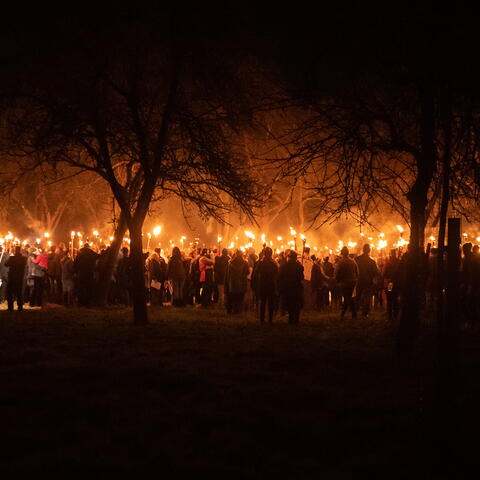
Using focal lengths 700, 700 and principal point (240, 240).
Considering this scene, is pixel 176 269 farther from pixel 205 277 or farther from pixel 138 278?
pixel 138 278

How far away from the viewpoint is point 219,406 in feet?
24.3

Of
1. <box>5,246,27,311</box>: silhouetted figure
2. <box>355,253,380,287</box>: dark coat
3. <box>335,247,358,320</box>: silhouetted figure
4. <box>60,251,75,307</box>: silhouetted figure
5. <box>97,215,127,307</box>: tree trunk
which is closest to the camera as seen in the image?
<box>335,247,358,320</box>: silhouetted figure

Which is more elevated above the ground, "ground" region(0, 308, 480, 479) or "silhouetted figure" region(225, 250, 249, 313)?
"silhouetted figure" region(225, 250, 249, 313)

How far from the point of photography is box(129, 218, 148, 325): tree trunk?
53.1ft

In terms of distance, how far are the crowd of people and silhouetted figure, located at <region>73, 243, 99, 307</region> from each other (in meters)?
0.03

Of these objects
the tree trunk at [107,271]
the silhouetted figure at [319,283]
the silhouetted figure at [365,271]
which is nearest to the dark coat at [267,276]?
the silhouetted figure at [365,271]

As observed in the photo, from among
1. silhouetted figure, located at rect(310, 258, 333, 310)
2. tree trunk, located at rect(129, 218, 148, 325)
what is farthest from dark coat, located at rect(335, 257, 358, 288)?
tree trunk, located at rect(129, 218, 148, 325)

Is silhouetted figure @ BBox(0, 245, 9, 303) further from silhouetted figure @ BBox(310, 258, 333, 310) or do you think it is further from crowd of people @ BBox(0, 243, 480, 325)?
silhouetted figure @ BBox(310, 258, 333, 310)

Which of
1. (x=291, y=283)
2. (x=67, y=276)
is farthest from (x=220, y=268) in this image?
(x=291, y=283)

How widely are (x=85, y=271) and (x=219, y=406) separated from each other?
15190 mm

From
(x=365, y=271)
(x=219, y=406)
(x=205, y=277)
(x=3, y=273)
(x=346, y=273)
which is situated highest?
(x=365, y=271)

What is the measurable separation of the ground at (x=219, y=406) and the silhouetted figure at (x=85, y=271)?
804cm

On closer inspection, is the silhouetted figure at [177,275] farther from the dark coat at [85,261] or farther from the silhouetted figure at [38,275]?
the silhouetted figure at [38,275]

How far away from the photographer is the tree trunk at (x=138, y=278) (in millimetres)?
16188
